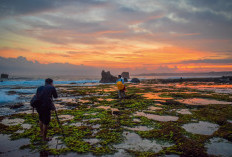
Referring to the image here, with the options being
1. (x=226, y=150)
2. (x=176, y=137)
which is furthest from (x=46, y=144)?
(x=226, y=150)

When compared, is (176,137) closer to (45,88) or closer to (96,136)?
(96,136)

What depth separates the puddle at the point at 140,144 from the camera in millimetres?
6066

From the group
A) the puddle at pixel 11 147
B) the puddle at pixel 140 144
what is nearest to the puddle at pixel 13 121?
the puddle at pixel 11 147

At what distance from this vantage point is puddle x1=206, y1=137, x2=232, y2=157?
5569mm

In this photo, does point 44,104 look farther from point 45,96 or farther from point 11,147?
point 11,147

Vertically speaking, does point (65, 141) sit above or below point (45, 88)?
below

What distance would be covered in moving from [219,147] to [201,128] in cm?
242

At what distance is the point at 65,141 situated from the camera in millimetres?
6723

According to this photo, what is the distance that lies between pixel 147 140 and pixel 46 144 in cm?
474

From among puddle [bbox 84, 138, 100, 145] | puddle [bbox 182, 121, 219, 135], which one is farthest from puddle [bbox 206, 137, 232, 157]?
puddle [bbox 84, 138, 100, 145]

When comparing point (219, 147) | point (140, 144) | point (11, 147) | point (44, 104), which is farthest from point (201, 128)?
point (11, 147)

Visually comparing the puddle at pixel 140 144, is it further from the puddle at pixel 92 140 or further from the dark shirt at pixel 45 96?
the dark shirt at pixel 45 96

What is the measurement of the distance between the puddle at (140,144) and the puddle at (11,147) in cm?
382

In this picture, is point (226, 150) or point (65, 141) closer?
point (226, 150)
